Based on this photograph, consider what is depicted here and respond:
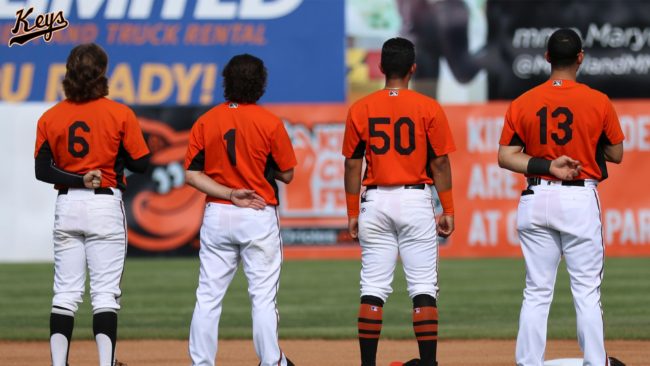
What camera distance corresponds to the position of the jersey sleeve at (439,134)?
24.6ft

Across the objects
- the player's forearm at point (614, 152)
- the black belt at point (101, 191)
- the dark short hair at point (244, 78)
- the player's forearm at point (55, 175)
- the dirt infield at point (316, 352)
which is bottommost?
the dirt infield at point (316, 352)

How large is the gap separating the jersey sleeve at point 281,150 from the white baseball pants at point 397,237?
54cm

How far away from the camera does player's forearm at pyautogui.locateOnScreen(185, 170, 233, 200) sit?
7.37m

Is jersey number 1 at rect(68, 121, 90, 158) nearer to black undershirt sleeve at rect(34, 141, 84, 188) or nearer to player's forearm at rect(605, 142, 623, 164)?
black undershirt sleeve at rect(34, 141, 84, 188)

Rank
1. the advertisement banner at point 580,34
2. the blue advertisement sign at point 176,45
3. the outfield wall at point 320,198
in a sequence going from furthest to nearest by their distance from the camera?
1. the blue advertisement sign at point 176,45
2. the advertisement banner at point 580,34
3. the outfield wall at point 320,198

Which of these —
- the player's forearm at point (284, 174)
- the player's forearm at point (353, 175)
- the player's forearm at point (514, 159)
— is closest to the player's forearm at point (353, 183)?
the player's forearm at point (353, 175)

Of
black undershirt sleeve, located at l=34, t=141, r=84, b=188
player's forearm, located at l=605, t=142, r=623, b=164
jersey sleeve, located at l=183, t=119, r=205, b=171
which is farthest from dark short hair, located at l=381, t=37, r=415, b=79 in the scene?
black undershirt sleeve, located at l=34, t=141, r=84, b=188

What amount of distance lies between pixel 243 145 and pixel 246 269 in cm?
75

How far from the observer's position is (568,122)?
7.27 meters

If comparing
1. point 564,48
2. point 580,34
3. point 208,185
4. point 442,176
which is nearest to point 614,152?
point 564,48

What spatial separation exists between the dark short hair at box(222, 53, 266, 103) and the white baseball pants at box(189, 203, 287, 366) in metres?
0.67

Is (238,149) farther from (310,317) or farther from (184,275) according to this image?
(184,275)

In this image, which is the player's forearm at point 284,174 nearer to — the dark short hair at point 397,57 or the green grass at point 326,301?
the dark short hair at point 397,57

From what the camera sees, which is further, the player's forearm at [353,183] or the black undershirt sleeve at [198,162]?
the player's forearm at [353,183]
